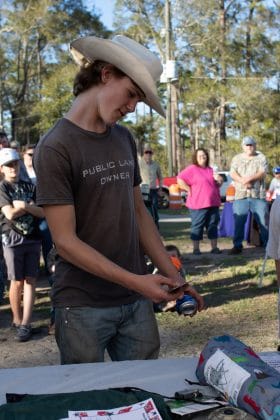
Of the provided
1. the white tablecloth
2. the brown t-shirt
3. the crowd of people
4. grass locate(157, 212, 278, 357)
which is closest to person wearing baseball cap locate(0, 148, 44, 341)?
grass locate(157, 212, 278, 357)

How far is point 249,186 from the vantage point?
7992mm

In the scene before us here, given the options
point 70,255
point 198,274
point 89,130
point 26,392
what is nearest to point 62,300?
point 70,255

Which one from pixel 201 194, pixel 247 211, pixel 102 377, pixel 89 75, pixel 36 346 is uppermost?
pixel 89 75

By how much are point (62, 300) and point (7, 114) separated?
3974 centimetres

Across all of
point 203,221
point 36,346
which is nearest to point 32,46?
point 203,221

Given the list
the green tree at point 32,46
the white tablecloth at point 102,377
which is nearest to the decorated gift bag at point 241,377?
the white tablecloth at point 102,377

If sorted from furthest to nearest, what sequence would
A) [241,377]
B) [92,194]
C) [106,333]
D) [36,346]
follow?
1. [36,346]
2. [106,333]
3. [92,194]
4. [241,377]

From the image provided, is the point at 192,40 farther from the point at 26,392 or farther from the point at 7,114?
the point at 26,392

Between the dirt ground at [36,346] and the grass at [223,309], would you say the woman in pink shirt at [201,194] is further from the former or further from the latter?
the dirt ground at [36,346]

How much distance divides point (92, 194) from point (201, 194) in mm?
6172

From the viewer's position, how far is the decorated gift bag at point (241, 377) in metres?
1.61

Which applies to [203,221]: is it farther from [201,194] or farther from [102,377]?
[102,377]

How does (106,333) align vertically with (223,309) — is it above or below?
above

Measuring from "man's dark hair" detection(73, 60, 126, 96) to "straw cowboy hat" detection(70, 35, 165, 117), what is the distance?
0.07ft
